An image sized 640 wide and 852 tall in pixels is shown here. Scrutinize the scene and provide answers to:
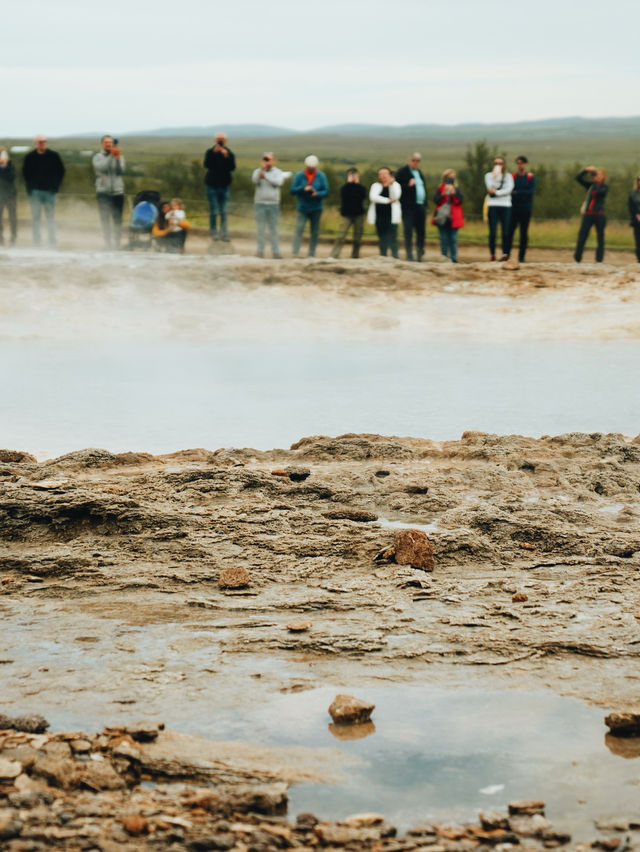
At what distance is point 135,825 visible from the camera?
3.47 metres

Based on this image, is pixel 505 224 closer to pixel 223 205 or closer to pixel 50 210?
pixel 223 205

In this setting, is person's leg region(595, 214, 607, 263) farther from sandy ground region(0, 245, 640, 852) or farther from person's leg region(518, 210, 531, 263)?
sandy ground region(0, 245, 640, 852)

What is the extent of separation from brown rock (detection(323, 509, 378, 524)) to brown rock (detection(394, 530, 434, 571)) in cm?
66

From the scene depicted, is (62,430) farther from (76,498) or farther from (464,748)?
(464,748)

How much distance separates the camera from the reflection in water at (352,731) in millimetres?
4332

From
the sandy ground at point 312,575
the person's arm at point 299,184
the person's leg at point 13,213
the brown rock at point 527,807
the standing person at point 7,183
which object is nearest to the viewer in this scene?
the brown rock at point 527,807

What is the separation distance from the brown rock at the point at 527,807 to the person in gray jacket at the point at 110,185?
47.2 ft

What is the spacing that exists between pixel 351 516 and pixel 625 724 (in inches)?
109

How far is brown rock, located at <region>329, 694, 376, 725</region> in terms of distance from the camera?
4.39 m

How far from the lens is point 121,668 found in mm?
4891

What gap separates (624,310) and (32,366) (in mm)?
7346

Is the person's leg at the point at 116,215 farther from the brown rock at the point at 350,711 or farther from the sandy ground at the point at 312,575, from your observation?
the brown rock at the point at 350,711

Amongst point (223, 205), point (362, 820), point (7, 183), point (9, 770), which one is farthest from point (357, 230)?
point (362, 820)

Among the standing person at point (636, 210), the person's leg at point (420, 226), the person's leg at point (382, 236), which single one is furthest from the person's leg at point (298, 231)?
the standing person at point (636, 210)
